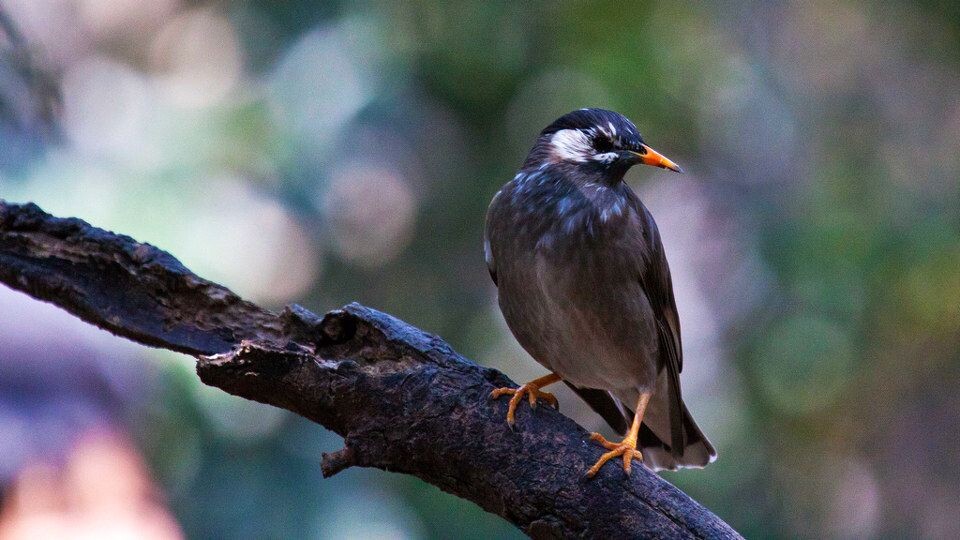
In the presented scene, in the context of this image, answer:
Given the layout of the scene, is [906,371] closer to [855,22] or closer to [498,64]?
[855,22]

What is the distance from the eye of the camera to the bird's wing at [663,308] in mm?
4312

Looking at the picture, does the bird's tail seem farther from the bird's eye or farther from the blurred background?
the blurred background

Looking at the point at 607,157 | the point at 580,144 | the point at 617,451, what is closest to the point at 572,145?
the point at 580,144

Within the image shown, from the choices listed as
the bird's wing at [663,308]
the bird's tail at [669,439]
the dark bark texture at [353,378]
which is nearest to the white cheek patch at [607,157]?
the bird's wing at [663,308]

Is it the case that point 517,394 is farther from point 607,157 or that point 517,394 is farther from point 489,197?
point 489,197

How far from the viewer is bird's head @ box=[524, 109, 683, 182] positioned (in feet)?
14.3

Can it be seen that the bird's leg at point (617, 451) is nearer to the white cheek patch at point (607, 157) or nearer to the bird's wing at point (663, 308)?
the bird's wing at point (663, 308)

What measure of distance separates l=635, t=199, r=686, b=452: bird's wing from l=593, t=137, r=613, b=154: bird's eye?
0.25 metres

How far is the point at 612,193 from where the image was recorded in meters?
Answer: 4.30

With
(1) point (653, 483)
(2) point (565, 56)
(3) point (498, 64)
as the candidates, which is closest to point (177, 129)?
(3) point (498, 64)

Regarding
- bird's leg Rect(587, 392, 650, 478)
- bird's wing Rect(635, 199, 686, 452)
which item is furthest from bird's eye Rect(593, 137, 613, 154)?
bird's leg Rect(587, 392, 650, 478)

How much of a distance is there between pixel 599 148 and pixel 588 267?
2.00 feet

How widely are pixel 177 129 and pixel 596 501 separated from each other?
545cm

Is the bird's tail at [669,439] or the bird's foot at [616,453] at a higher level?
the bird's tail at [669,439]
